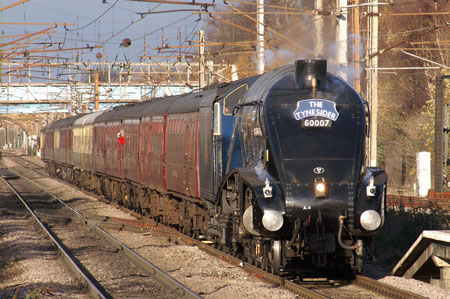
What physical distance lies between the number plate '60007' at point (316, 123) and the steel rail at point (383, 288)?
2491 millimetres

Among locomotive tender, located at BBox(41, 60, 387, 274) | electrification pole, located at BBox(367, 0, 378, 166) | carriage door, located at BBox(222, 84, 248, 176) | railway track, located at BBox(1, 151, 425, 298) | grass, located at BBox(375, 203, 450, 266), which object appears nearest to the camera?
railway track, located at BBox(1, 151, 425, 298)

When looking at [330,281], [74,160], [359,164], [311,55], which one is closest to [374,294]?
[330,281]

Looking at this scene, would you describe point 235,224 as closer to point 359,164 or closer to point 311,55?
point 359,164

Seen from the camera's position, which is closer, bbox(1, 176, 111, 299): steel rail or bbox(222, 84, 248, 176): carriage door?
bbox(1, 176, 111, 299): steel rail

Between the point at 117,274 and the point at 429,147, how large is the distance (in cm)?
2373

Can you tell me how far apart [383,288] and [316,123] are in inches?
104

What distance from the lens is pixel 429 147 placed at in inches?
1314

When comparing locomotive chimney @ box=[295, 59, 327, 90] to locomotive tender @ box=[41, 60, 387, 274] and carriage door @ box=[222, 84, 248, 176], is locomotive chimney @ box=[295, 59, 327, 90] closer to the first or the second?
locomotive tender @ box=[41, 60, 387, 274]

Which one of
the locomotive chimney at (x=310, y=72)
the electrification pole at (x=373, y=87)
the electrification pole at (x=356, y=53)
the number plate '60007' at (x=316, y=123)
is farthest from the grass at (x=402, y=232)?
the electrification pole at (x=373, y=87)

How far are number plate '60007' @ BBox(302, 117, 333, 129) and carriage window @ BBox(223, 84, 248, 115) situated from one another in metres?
2.38

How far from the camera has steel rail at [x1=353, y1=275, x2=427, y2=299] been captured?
9.61 metres

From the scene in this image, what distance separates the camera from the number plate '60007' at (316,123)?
10680 millimetres

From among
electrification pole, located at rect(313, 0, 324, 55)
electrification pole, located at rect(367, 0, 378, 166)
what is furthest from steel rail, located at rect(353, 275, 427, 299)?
electrification pole, located at rect(367, 0, 378, 166)

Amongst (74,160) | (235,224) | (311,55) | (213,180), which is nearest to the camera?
(235,224)
